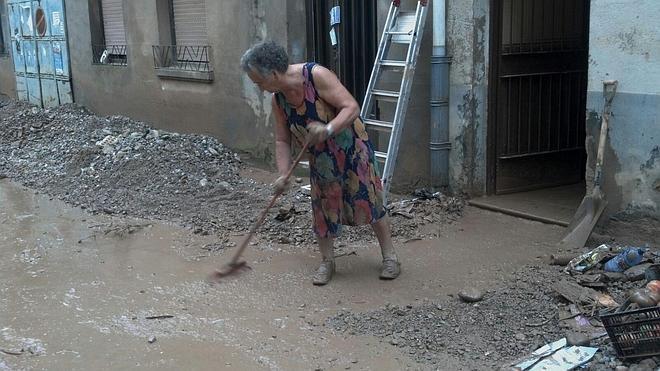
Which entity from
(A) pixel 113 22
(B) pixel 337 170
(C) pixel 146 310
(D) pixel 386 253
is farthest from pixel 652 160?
(A) pixel 113 22

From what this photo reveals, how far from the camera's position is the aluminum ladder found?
579cm

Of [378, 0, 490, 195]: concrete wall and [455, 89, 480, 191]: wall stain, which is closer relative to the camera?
[378, 0, 490, 195]: concrete wall

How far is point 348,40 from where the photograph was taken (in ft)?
24.3

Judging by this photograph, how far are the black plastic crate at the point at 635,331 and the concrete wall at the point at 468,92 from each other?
121 inches

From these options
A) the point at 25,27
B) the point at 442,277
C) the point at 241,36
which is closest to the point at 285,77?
the point at 442,277

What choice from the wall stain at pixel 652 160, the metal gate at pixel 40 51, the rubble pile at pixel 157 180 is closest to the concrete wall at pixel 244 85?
the rubble pile at pixel 157 180

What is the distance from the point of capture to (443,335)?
12.7 feet

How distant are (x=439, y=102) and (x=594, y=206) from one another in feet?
5.61

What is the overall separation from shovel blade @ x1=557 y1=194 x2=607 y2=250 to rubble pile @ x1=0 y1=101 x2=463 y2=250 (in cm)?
113

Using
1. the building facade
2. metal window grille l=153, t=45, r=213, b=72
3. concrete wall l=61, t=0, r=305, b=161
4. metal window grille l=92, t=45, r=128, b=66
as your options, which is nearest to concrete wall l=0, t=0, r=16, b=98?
concrete wall l=61, t=0, r=305, b=161

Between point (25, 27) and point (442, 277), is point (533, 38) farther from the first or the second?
point (25, 27)

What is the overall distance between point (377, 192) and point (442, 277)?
0.73m

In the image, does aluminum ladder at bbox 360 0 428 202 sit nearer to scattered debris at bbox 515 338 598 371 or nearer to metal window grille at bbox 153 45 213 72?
scattered debris at bbox 515 338 598 371

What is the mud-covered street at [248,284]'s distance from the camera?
3793mm
